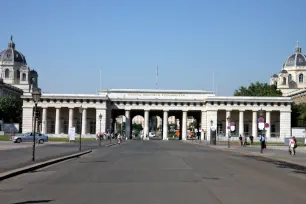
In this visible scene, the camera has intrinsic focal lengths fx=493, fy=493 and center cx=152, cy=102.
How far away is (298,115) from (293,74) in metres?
42.5

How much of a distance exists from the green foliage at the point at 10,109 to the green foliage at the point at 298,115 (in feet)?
242

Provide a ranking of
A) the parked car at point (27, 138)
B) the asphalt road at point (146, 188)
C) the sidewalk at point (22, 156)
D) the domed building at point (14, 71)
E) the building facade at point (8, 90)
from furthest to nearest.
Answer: the domed building at point (14, 71) → the building facade at point (8, 90) → the parked car at point (27, 138) → the sidewalk at point (22, 156) → the asphalt road at point (146, 188)

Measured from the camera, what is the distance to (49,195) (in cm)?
1359

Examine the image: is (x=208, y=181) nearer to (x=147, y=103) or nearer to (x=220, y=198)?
(x=220, y=198)

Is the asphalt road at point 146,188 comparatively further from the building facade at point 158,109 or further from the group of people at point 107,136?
the building facade at point 158,109

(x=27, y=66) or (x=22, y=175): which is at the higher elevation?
(x=27, y=66)

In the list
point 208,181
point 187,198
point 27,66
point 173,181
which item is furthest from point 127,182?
point 27,66

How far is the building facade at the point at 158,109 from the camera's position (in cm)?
12656

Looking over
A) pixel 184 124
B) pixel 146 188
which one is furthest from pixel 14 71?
pixel 146 188

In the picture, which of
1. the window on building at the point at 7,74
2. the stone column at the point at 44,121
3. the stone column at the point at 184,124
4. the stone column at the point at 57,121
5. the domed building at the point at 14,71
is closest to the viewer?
the stone column at the point at 44,121

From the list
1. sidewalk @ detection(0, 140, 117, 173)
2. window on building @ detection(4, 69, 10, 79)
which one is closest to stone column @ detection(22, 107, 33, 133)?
window on building @ detection(4, 69, 10, 79)

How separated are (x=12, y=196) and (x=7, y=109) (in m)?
116

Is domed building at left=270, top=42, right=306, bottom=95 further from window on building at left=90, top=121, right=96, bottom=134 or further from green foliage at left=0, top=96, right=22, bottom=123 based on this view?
green foliage at left=0, top=96, right=22, bottom=123

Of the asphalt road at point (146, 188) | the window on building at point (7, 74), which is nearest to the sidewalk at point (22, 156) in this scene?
the asphalt road at point (146, 188)
